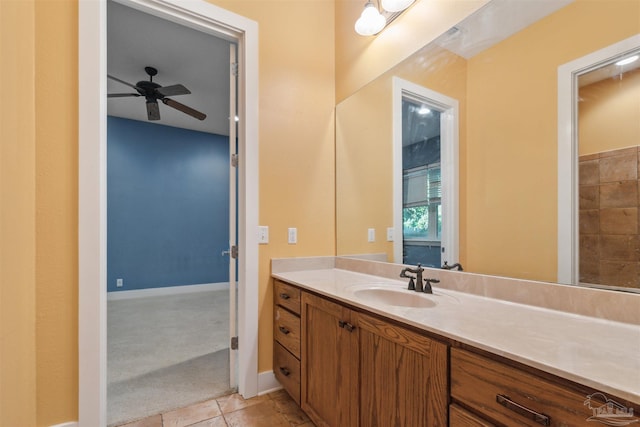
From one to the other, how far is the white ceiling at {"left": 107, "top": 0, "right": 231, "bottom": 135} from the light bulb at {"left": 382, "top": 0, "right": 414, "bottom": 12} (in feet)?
5.55

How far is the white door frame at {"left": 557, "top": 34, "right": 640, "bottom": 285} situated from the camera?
3.44 ft

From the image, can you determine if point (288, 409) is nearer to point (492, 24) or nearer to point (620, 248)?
point (620, 248)

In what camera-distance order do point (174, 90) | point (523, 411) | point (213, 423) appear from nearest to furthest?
1. point (523, 411)
2. point (213, 423)
3. point (174, 90)

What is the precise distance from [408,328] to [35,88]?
6.54 feet

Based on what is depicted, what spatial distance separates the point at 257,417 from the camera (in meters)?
1.65

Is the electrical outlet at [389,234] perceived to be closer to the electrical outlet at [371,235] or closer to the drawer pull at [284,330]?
the electrical outlet at [371,235]

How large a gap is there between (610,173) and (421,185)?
2.67 feet

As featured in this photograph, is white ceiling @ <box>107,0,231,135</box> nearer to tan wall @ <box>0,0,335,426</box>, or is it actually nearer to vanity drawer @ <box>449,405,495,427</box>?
tan wall @ <box>0,0,335,426</box>

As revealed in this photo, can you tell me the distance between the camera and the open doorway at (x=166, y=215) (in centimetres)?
212

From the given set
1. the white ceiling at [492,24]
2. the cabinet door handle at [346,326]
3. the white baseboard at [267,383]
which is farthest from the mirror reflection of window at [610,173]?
the white baseboard at [267,383]

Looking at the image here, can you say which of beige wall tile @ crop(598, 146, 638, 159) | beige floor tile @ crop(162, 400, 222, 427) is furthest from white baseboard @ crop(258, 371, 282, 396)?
beige wall tile @ crop(598, 146, 638, 159)

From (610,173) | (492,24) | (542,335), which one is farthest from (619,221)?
(492,24)

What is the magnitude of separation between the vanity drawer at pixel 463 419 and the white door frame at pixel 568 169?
0.66 meters

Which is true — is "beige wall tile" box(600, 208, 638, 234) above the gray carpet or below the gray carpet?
above
